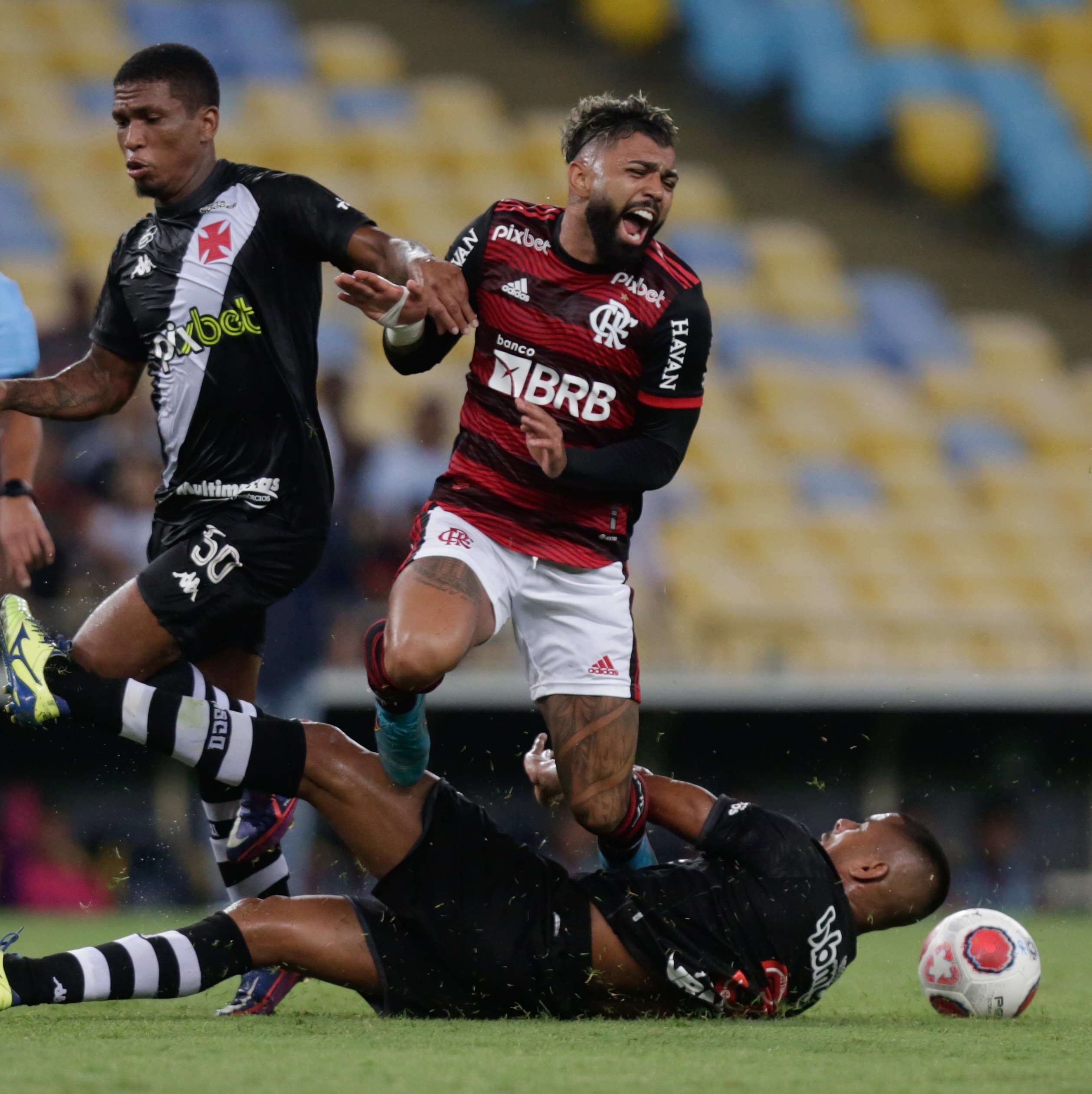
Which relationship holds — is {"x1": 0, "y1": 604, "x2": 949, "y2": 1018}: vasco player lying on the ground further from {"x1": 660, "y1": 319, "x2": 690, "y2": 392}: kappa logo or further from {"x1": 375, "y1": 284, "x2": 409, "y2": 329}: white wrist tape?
{"x1": 660, "y1": 319, "x2": 690, "y2": 392}: kappa logo

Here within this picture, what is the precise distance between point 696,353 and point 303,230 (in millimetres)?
1171

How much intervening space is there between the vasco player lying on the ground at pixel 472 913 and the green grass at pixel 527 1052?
0.34 ft

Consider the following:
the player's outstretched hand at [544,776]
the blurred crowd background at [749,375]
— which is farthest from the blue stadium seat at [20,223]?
the player's outstretched hand at [544,776]

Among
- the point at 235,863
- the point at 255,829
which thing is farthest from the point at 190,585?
the point at 235,863

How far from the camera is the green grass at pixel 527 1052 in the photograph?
11.6ft

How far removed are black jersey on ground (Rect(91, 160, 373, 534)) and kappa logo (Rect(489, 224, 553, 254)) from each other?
432mm

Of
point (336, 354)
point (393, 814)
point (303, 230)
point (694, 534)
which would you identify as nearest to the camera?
point (393, 814)

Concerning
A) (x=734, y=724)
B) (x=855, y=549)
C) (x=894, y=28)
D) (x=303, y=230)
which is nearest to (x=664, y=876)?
(x=303, y=230)

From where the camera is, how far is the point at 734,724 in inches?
385

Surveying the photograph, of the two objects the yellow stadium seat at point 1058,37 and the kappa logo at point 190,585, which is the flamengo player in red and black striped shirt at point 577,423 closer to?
the kappa logo at point 190,585

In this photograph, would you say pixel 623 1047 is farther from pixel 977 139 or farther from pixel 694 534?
pixel 977 139

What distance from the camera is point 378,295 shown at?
15.7 ft

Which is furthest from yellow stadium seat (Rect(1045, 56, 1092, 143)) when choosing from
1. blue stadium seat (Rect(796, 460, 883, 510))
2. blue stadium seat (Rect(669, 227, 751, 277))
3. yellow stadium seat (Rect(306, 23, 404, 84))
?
yellow stadium seat (Rect(306, 23, 404, 84))

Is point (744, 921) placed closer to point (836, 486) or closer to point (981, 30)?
point (836, 486)
